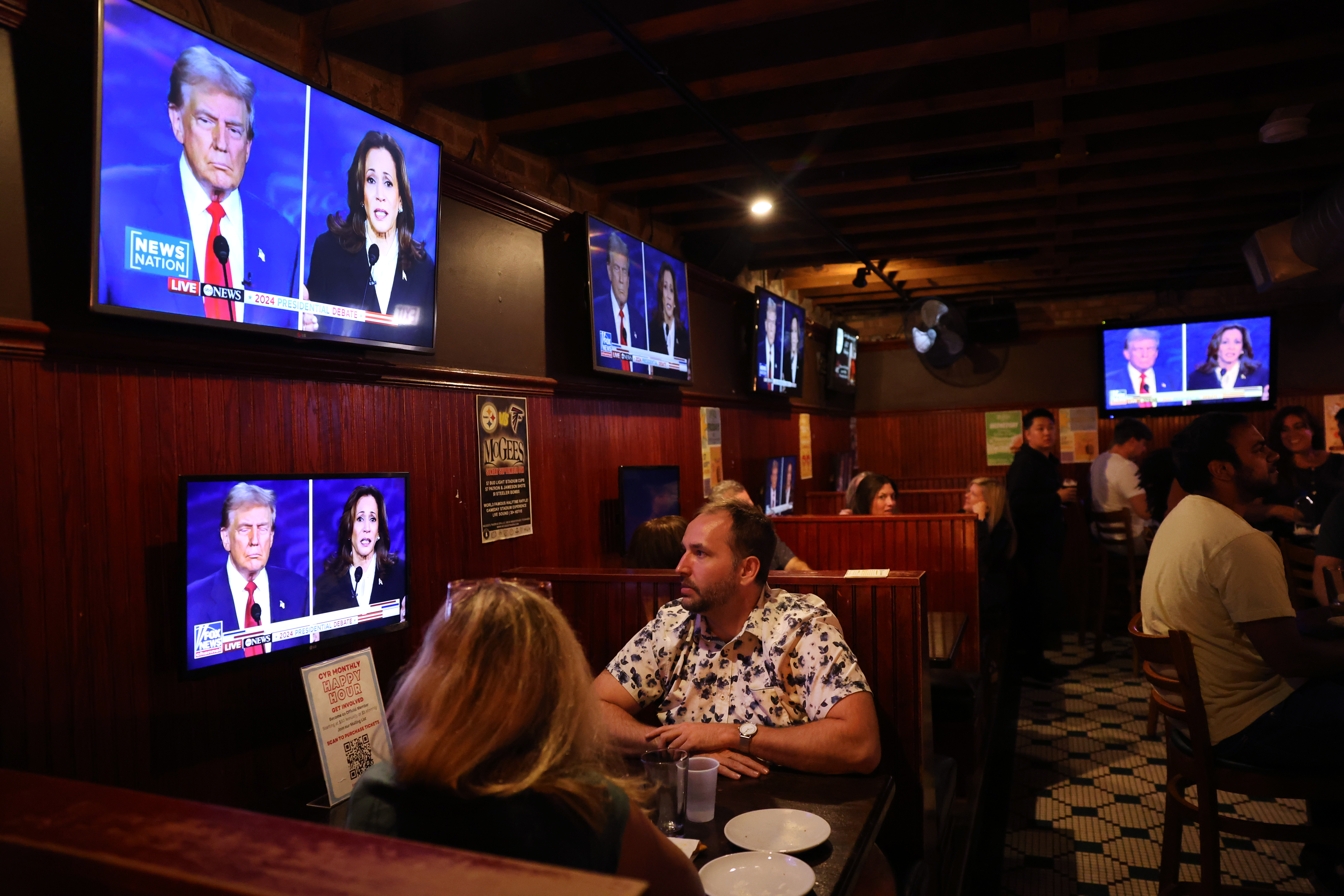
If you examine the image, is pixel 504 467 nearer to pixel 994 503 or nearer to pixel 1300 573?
pixel 994 503

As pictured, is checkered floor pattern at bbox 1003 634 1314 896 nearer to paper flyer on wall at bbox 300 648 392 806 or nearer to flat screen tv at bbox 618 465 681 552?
flat screen tv at bbox 618 465 681 552

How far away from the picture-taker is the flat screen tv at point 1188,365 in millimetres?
7344

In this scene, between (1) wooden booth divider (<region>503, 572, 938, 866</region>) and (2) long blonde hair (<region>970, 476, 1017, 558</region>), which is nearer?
(1) wooden booth divider (<region>503, 572, 938, 866</region>)

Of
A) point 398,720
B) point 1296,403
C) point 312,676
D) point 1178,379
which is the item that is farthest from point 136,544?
point 1296,403

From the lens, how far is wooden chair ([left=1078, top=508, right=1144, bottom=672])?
20.0 feet

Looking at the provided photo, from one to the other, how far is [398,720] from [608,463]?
289 centimetres

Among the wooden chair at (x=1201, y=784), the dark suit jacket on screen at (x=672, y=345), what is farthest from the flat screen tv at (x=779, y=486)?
the wooden chair at (x=1201, y=784)

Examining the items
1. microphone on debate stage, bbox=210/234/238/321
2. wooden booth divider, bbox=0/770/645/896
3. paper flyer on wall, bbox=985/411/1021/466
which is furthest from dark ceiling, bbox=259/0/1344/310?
paper flyer on wall, bbox=985/411/1021/466

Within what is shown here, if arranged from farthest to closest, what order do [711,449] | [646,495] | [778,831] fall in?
1. [711,449]
2. [646,495]
3. [778,831]

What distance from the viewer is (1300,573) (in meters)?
3.81

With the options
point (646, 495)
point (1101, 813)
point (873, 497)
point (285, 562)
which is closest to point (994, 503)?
point (873, 497)

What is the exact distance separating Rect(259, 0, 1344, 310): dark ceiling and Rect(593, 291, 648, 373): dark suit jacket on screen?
82 centimetres

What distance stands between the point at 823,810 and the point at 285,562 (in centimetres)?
151

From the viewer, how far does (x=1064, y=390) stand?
332 inches
